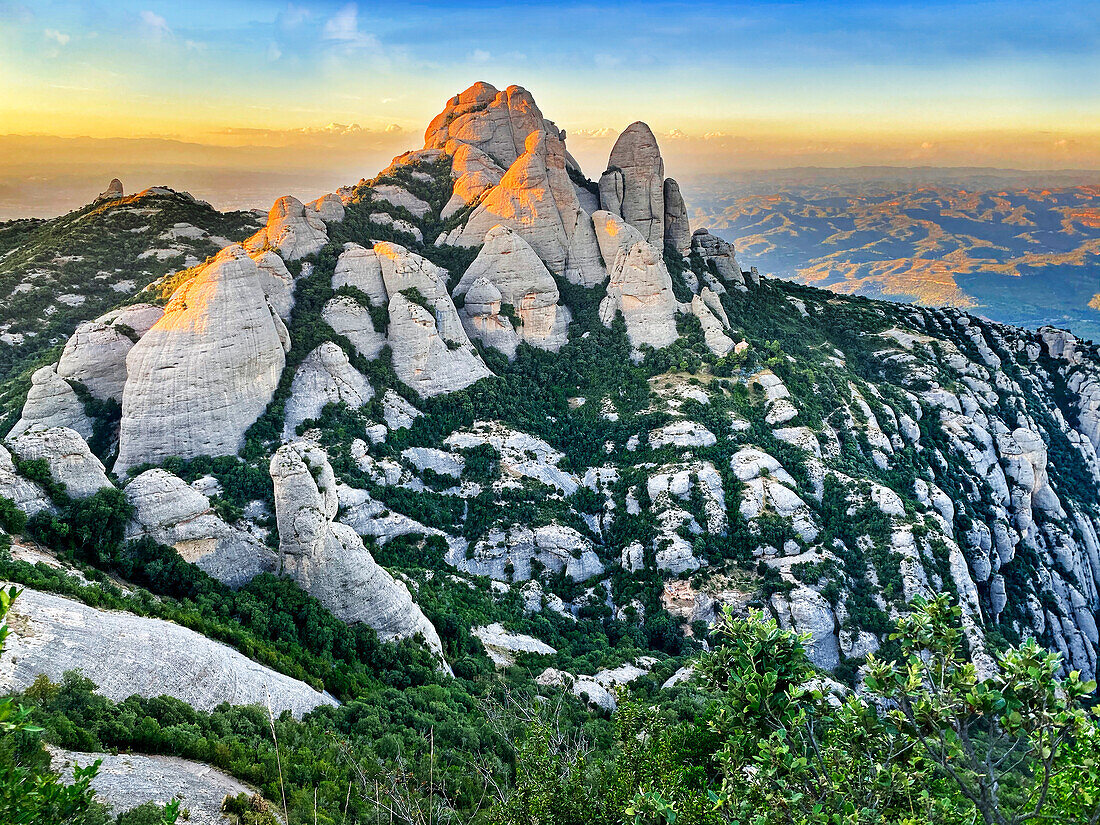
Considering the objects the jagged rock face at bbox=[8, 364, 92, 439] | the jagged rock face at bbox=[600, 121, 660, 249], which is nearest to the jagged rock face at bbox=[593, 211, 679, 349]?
the jagged rock face at bbox=[600, 121, 660, 249]

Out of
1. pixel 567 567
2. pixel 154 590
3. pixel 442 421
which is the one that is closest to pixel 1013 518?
pixel 567 567

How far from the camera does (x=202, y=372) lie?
4534 centimetres

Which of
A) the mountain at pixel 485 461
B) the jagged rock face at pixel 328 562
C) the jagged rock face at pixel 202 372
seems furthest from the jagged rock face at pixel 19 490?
the jagged rock face at pixel 202 372

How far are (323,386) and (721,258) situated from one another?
55.2 m

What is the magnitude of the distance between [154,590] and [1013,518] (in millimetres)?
77288

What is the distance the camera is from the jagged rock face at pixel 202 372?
4397 cm

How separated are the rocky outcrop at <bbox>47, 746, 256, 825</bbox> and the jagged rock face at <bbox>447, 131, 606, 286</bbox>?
57.9 meters

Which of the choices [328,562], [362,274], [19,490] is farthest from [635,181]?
[19,490]

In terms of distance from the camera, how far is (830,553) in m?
48.4

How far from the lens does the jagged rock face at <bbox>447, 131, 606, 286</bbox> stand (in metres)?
68.8

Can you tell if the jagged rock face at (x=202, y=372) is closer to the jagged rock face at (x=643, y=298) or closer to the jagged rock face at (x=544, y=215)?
the jagged rock face at (x=544, y=215)

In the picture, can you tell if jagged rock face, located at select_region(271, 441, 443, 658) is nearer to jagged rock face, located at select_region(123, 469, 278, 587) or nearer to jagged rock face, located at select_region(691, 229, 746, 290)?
jagged rock face, located at select_region(123, 469, 278, 587)

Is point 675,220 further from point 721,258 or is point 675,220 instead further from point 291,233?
point 291,233

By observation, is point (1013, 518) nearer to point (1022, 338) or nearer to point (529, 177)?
point (1022, 338)
